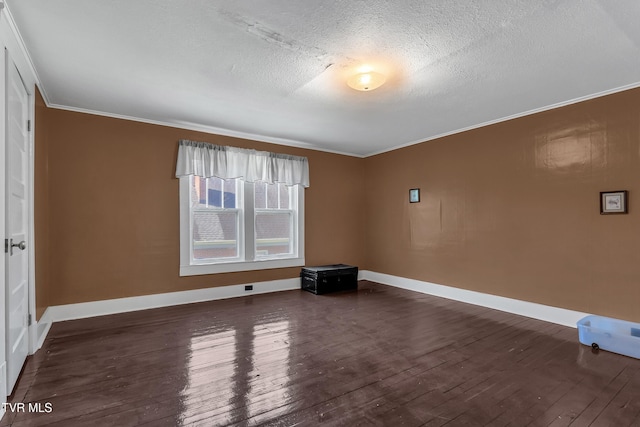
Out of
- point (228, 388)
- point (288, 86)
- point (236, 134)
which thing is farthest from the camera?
point (236, 134)

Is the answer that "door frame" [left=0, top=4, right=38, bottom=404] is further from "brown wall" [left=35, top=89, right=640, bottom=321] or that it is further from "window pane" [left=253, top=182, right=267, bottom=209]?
"window pane" [left=253, top=182, right=267, bottom=209]

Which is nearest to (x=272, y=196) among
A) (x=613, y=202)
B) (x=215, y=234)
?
(x=215, y=234)

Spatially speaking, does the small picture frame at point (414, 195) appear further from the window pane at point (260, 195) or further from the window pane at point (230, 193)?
the window pane at point (230, 193)

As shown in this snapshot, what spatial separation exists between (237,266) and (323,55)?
334 centimetres

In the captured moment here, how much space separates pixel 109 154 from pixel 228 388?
3.32m

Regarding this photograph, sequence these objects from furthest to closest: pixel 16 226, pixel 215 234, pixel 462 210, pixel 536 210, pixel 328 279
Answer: pixel 328 279
pixel 215 234
pixel 462 210
pixel 536 210
pixel 16 226

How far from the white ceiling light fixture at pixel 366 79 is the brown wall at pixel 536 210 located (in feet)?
7.36

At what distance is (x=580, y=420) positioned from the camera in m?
1.86

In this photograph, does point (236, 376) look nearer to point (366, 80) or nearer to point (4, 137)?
point (4, 137)

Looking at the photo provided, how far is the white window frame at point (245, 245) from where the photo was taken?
4.39 meters

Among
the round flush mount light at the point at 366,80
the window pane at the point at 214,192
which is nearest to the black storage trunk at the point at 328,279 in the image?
the window pane at the point at 214,192

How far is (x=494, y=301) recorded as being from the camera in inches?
163

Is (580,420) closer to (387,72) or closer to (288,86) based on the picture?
(387,72)

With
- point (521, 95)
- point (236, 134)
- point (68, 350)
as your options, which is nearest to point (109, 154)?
point (236, 134)
